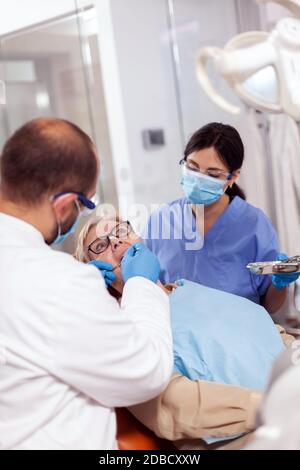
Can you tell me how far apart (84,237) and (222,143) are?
45cm

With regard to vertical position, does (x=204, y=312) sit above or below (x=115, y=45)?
below

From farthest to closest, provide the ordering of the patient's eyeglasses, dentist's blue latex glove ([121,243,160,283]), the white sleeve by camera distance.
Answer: the patient's eyeglasses, dentist's blue latex glove ([121,243,160,283]), the white sleeve

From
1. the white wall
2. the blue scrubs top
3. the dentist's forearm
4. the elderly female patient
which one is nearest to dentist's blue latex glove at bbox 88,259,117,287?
the elderly female patient

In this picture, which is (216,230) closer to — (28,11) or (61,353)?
(61,353)

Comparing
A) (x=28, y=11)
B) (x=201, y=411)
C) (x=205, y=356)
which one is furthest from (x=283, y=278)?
(x=28, y=11)

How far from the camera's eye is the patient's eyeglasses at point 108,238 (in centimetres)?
151

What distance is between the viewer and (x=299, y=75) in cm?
127

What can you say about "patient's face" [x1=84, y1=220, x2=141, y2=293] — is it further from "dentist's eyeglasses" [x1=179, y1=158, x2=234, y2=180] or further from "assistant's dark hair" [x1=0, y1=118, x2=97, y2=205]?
"assistant's dark hair" [x1=0, y1=118, x2=97, y2=205]

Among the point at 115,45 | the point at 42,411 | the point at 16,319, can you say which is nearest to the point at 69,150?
the point at 16,319

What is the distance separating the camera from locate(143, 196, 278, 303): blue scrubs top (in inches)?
60.4

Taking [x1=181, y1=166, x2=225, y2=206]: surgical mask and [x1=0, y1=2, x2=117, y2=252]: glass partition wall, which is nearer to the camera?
[x1=181, y1=166, x2=225, y2=206]: surgical mask

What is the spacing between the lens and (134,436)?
1203mm

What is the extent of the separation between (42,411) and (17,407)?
0.17ft
